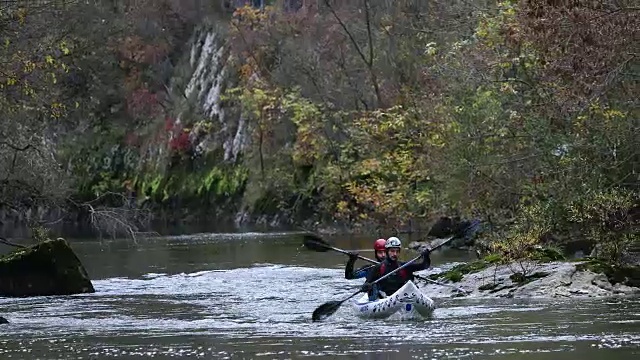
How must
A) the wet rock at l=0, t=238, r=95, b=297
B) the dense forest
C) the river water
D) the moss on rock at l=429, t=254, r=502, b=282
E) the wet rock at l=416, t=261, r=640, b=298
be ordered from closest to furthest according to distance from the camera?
1. the river water
2. the wet rock at l=416, t=261, r=640, b=298
3. the dense forest
4. the moss on rock at l=429, t=254, r=502, b=282
5. the wet rock at l=0, t=238, r=95, b=297

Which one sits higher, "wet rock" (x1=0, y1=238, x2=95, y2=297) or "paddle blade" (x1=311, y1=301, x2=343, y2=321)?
"wet rock" (x1=0, y1=238, x2=95, y2=297)

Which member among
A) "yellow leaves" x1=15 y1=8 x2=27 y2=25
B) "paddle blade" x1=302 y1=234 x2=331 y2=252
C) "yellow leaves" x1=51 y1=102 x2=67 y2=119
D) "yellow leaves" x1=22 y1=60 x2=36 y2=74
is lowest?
"paddle blade" x1=302 y1=234 x2=331 y2=252

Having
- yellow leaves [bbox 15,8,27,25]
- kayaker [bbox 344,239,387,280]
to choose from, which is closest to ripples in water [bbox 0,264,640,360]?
kayaker [bbox 344,239,387,280]

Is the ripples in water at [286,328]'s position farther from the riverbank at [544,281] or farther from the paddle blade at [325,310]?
the riverbank at [544,281]

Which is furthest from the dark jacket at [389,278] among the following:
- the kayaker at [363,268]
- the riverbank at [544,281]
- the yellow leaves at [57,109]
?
the yellow leaves at [57,109]

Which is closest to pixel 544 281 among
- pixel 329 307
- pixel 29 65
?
pixel 329 307

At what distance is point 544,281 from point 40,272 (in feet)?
36.8

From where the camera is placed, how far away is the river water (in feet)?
50.5

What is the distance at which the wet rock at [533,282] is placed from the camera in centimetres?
2152

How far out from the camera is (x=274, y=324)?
1977cm

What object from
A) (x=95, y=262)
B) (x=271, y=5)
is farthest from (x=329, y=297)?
(x=271, y=5)

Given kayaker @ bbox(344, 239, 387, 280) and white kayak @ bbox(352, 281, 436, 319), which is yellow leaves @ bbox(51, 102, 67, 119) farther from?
white kayak @ bbox(352, 281, 436, 319)

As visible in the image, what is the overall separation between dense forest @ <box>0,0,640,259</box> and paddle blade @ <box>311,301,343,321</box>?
15.0 feet

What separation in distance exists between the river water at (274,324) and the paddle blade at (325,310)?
159 millimetres
